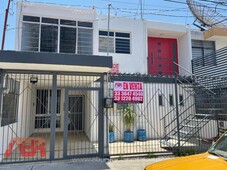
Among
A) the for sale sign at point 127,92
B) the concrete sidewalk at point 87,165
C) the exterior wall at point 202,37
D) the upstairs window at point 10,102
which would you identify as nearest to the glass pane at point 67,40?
the upstairs window at point 10,102

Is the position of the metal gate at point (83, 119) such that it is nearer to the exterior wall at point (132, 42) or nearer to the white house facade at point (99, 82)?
the white house facade at point (99, 82)

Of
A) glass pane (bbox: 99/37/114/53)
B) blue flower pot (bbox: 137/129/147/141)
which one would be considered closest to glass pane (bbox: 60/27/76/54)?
glass pane (bbox: 99/37/114/53)

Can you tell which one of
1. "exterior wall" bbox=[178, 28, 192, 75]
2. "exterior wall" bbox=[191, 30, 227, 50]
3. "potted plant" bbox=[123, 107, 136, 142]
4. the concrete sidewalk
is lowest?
the concrete sidewalk

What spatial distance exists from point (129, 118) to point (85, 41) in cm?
483

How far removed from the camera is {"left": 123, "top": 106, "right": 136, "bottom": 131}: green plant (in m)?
10.4

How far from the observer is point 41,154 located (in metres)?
7.27

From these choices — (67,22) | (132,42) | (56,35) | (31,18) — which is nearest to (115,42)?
(132,42)

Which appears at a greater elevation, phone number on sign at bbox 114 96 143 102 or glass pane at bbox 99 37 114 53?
glass pane at bbox 99 37 114 53

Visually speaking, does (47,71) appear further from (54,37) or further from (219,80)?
(219,80)

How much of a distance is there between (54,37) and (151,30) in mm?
6043

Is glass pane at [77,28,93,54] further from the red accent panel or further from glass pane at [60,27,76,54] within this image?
the red accent panel

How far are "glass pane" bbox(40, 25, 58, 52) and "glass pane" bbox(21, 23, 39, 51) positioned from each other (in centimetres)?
30

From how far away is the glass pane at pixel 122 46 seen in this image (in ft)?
40.0

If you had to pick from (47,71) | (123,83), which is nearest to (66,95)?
(47,71)
